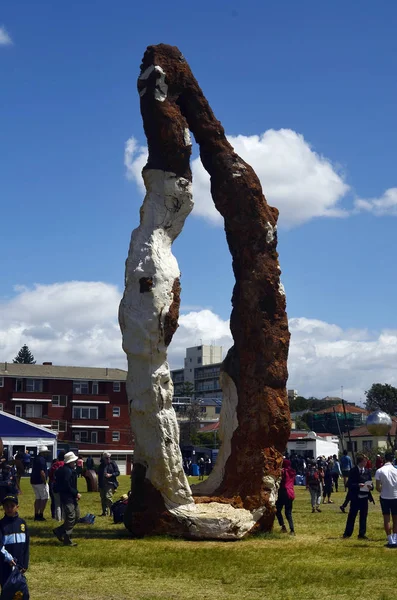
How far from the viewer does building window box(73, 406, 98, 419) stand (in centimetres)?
7446

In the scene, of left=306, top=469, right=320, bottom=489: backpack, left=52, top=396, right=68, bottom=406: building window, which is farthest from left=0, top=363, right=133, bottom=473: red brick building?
left=306, top=469, right=320, bottom=489: backpack

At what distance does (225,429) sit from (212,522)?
3148mm

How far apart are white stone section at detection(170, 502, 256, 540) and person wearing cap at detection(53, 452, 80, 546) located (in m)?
1.90

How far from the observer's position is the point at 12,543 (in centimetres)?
905

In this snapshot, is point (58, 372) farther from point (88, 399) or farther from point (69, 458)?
point (69, 458)

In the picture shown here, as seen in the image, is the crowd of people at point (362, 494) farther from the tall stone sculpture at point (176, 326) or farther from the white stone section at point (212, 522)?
the white stone section at point (212, 522)

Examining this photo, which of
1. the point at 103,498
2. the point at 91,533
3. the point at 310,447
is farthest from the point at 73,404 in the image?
the point at 91,533

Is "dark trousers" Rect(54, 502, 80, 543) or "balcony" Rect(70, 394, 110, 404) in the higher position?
"balcony" Rect(70, 394, 110, 404)

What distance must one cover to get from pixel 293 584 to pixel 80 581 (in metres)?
3.02

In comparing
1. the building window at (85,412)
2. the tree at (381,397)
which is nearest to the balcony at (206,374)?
the tree at (381,397)

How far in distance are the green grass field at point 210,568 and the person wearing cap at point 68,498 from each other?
0.27 m

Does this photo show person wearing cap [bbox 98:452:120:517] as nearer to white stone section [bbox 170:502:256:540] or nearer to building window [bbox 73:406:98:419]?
white stone section [bbox 170:502:256:540]

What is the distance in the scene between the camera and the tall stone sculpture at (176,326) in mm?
16220

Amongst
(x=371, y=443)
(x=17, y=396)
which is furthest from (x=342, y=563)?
(x=371, y=443)
